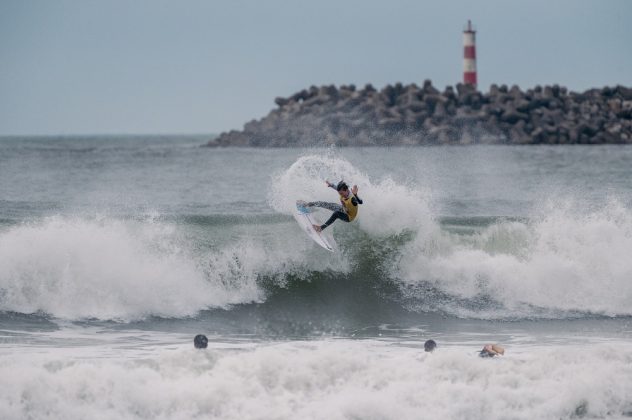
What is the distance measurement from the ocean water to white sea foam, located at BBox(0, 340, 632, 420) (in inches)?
0.8

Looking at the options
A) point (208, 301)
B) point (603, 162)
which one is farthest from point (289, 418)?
point (603, 162)

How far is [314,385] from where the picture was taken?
10742 millimetres

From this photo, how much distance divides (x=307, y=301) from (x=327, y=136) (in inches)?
1670

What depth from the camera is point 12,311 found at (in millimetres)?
14117

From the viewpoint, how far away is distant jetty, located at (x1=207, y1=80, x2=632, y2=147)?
57312 mm

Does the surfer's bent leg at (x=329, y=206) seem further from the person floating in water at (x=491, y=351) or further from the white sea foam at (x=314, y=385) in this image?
the person floating in water at (x=491, y=351)

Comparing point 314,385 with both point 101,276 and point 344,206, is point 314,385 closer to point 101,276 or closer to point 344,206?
point 344,206

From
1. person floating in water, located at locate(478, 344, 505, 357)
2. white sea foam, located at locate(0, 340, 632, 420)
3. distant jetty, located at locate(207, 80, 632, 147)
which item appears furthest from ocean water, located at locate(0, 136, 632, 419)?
distant jetty, located at locate(207, 80, 632, 147)

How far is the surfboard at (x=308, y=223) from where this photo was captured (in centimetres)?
1609

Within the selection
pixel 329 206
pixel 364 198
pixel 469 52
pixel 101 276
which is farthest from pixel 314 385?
pixel 469 52

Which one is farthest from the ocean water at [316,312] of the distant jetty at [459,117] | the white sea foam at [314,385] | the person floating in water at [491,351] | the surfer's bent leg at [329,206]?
the distant jetty at [459,117]

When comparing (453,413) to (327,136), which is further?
(327,136)

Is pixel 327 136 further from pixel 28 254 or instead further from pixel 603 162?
pixel 28 254

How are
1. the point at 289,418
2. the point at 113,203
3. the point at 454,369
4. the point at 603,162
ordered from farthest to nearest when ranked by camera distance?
the point at 603,162, the point at 113,203, the point at 454,369, the point at 289,418
